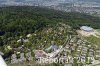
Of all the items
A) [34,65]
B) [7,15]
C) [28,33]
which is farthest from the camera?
[7,15]

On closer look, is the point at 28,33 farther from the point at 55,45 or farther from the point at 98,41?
the point at 98,41

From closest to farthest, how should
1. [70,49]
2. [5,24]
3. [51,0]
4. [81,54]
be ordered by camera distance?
[81,54]
[70,49]
[5,24]
[51,0]

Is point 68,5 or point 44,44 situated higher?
point 44,44

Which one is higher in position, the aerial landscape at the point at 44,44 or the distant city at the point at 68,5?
the aerial landscape at the point at 44,44

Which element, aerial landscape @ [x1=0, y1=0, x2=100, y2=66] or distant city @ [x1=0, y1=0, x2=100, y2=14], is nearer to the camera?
aerial landscape @ [x1=0, y1=0, x2=100, y2=66]

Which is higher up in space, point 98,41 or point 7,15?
point 7,15

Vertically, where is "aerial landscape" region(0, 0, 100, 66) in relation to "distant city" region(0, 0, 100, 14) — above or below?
above

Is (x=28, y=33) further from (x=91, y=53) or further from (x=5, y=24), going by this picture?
(x=91, y=53)

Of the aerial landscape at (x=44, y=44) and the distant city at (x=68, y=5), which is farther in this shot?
the distant city at (x=68, y=5)

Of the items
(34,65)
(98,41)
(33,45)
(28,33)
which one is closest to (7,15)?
(28,33)

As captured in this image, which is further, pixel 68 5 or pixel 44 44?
pixel 68 5

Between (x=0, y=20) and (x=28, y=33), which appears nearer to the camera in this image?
(x=28, y=33)
